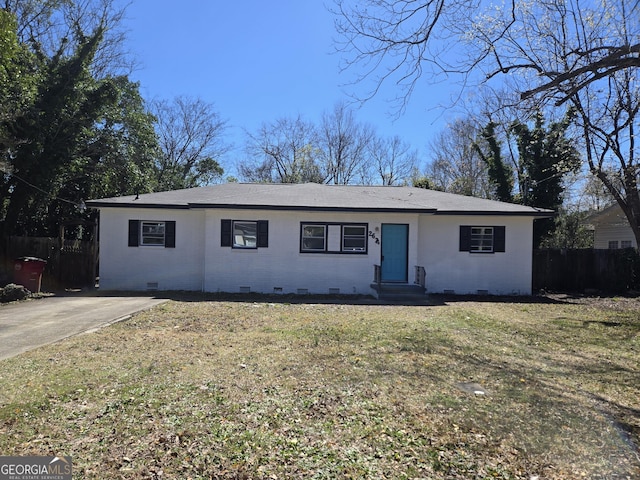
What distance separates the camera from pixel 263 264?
47.2ft

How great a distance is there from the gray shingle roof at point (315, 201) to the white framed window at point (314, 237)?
82 centimetres

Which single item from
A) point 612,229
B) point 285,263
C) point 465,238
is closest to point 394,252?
point 465,238

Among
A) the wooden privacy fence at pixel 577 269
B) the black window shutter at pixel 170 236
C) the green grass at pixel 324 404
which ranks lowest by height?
the green grass at pixel 324 404

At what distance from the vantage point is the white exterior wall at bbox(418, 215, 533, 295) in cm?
1503

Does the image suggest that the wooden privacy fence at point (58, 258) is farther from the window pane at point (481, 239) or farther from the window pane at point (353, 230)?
the window pane at point (481, 239)

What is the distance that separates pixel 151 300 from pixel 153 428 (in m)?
8.92

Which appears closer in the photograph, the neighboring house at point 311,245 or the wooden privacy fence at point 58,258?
the neighboring house at point 311,245

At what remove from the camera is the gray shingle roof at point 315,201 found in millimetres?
13992

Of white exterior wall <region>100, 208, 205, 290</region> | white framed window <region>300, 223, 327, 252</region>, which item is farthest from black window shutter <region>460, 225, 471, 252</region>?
white exterior wall <region>100, 208, 205, 290</region>

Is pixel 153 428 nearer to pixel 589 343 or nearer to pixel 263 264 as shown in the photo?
pixel 589 343

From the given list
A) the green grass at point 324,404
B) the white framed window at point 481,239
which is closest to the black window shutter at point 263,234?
the green grass at point 324,404

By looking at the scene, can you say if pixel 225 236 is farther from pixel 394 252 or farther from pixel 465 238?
pixel 465 238

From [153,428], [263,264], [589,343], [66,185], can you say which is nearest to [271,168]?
[66,185]

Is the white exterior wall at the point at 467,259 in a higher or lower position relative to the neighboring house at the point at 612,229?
lower
